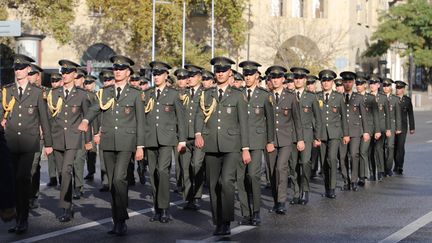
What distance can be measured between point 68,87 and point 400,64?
243 feet

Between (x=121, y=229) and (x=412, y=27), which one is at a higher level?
(x=412, y=27)

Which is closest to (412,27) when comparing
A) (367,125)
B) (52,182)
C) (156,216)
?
(367,125)

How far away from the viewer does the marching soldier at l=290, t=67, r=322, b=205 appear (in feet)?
45.7

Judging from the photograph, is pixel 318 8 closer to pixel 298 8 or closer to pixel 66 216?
pixel 298 8

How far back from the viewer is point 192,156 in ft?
46.6

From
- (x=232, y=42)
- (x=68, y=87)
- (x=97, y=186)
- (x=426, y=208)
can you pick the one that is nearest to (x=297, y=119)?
(x=426, y=208)

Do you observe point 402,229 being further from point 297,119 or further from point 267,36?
point 267,36

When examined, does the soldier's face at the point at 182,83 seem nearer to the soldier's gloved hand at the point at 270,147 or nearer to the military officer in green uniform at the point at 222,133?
the soldier's gloved hand at the point at 270,147

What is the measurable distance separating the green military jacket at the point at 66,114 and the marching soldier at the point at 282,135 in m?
2.61

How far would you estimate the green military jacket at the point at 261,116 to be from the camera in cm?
1166

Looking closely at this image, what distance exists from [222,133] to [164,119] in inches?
76.3

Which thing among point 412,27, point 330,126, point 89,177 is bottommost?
point 89,177

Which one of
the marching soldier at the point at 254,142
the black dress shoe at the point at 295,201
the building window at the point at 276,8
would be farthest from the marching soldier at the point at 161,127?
the building window at the point at 276,8

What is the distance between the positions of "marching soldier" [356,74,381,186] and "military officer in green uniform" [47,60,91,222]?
5.63 metres
